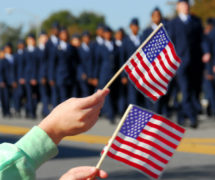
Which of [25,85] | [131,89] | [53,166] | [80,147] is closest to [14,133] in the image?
[80,147]

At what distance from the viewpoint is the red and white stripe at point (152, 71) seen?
3000 mm

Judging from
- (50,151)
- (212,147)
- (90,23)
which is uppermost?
(50,151)

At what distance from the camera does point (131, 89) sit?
15836mm

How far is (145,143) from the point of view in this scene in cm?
281

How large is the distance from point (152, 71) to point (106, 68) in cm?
1323

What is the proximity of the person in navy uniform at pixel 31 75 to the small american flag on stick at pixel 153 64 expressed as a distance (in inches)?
630

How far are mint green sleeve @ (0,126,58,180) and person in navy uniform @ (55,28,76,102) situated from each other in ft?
49.2

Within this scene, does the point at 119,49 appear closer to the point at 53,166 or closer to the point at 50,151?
the point at 53,166

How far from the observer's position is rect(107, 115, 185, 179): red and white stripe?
9.13 ft

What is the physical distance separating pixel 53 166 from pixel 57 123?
624 centimetres

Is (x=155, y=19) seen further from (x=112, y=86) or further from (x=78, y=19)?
(x=78, y=19)

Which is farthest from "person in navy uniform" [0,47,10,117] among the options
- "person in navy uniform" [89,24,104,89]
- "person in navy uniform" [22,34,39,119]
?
"person in navy uniform" [89,24,104,89]

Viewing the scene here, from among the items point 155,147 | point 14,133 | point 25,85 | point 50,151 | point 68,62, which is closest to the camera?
point 50,151

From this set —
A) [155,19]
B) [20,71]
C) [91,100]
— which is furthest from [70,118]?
[20,71]
